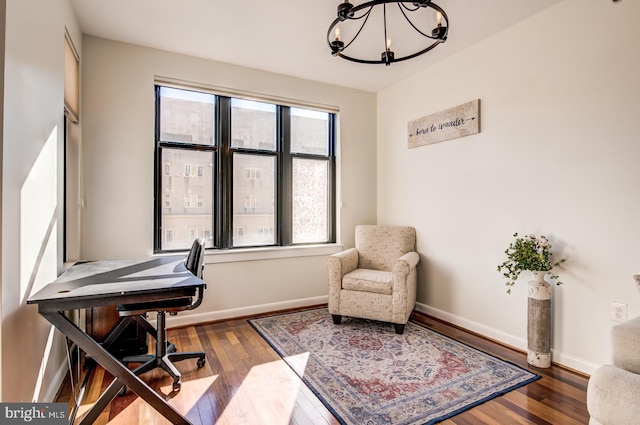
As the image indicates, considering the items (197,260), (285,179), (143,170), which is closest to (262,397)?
(197,260)

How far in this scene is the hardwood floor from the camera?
70.4 inches

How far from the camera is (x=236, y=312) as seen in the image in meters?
3.41

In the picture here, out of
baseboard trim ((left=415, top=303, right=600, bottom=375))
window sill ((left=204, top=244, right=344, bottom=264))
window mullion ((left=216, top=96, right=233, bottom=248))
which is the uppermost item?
window mullion ((left=216, top=96, right=233, bottom=248))

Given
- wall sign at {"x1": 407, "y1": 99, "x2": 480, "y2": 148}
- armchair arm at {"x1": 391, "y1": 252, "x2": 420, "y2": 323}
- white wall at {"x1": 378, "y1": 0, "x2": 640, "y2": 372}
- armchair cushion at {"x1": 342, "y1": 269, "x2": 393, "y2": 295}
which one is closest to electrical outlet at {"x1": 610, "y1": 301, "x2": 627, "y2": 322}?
white wall at {"x1": 378, "y1": 0, "x2": 640, "y2": 372}

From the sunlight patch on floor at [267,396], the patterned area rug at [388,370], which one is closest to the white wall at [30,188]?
the sunlight patch on floor at [267,396]

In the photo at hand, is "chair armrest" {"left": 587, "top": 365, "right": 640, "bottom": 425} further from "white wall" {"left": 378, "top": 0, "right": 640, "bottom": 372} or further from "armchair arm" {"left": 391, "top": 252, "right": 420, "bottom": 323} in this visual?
"armchair arm" {"left": 391, "top": 252, "right": 420, "bottom": 323}

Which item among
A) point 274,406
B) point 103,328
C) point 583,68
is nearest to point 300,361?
point 274,406

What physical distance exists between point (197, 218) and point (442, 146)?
8.33 ft

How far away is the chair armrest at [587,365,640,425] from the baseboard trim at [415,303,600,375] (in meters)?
1.04

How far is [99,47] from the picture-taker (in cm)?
287

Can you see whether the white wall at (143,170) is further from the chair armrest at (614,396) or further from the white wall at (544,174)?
the chair armrest at (614,396)

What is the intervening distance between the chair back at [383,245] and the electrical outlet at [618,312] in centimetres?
170

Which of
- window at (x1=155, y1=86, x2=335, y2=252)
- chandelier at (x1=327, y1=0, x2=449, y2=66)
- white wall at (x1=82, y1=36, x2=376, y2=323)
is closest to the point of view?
chandelier at (x1=327, y1=0, x2=449, y2=66)

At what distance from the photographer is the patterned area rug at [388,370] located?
1885 mm
